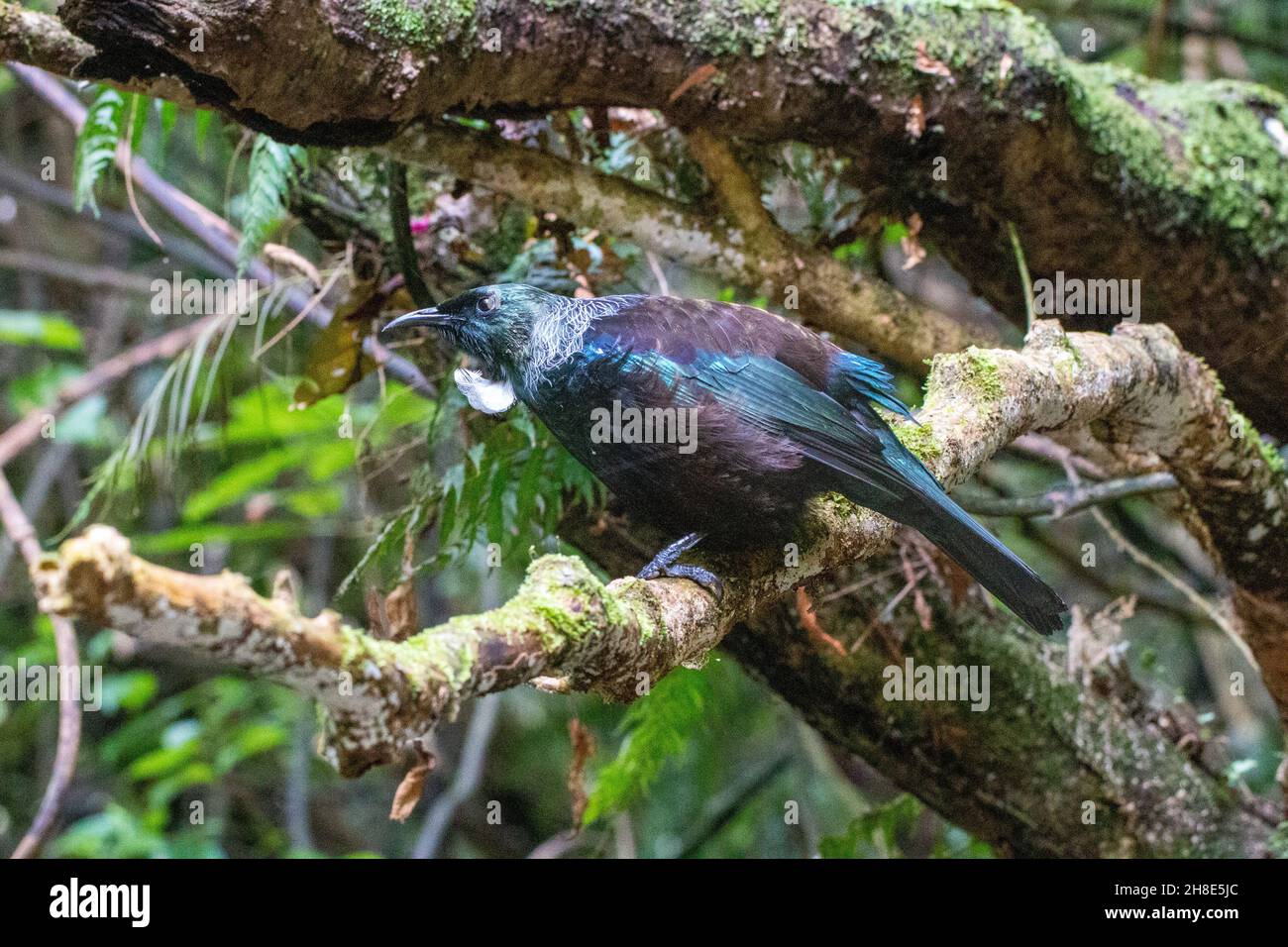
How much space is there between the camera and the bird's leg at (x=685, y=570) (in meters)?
2.33

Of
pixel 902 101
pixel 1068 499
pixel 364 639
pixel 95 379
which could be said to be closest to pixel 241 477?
pixel 95 379

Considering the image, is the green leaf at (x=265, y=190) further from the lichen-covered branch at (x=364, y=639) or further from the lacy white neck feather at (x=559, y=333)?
the lichen-covered branch at (x=364, y=639)

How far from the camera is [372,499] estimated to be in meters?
4.61

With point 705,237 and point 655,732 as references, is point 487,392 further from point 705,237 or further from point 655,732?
point 655,732

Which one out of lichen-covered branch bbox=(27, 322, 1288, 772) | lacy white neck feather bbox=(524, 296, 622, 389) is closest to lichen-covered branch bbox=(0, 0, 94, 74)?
lacy white neck feather bbox=(524, 296, 622, 389)

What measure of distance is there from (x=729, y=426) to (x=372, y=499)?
2450 mm

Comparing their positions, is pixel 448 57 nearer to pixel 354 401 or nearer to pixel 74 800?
pixel 354 401

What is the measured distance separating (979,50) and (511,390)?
5.48ft

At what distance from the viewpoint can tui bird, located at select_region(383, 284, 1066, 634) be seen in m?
2.44

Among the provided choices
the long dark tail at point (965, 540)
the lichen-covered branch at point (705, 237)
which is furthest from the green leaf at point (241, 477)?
the long dark tail at point (965, 540)

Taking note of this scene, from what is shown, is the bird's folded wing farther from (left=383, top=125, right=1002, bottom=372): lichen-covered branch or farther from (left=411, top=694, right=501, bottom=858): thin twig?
(left=411, top=694, right=501, bottom=858): thin twig

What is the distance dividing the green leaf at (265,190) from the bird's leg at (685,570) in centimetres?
143

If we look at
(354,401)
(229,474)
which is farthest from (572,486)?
(354,401)
